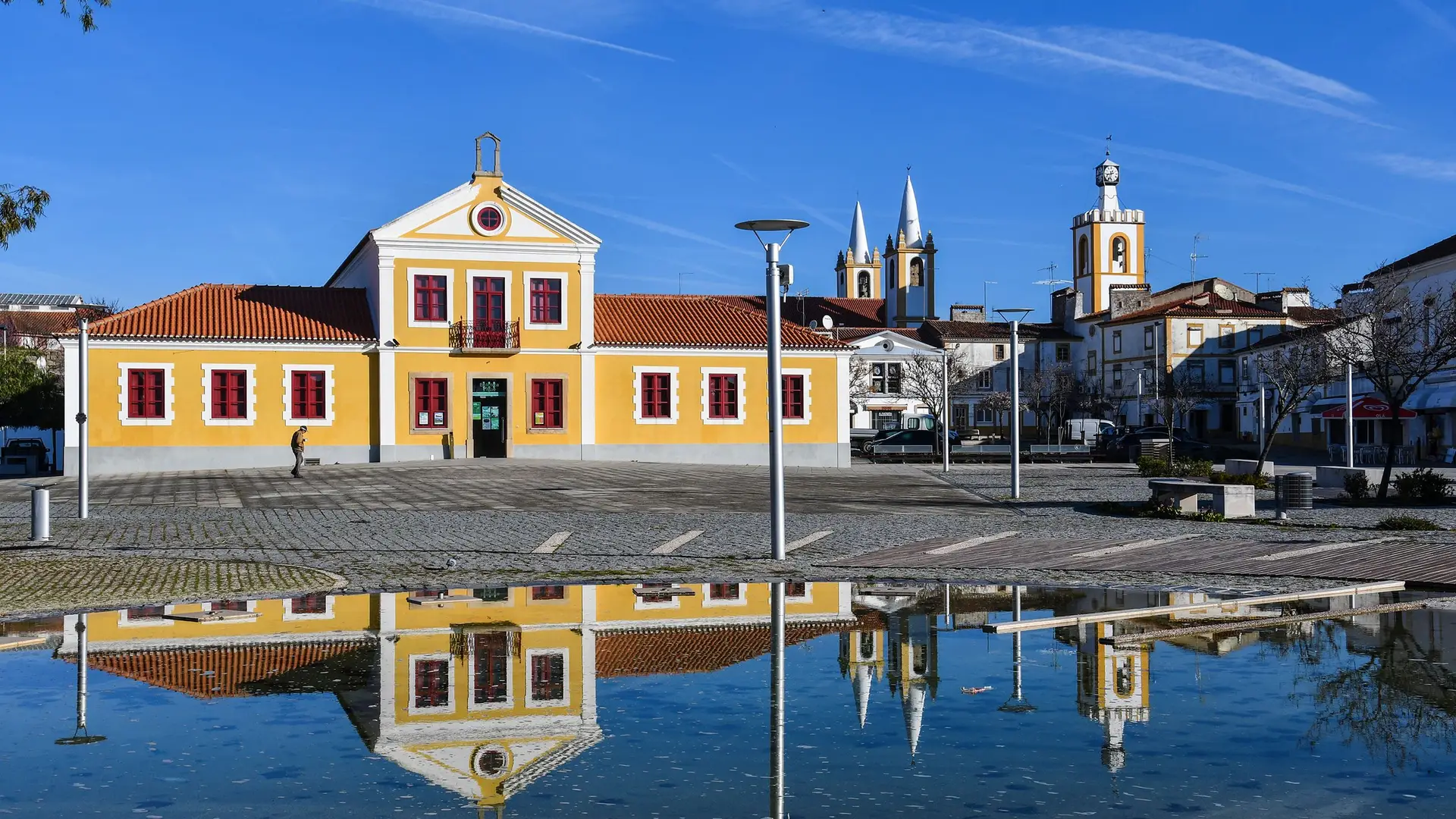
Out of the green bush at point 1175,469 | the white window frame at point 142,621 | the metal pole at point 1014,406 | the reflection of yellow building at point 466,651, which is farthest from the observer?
the green bush at point 1175,469

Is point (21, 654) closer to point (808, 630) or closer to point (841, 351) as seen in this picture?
point (808, 630)

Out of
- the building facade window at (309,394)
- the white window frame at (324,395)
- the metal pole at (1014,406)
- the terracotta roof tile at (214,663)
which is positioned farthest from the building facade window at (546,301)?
the terracotta roof tile at (214,663)

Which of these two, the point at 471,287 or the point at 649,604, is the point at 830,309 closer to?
the point at 471,287

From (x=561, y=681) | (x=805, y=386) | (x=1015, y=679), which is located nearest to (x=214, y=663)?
(x=561, y=681)

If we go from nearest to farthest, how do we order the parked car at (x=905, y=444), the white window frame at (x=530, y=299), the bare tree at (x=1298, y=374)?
the bare tree at (x=1298, y=374), the white window frame at (x=530, y=299), the parked car at (x=905, y=444)

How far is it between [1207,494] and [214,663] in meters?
18.7

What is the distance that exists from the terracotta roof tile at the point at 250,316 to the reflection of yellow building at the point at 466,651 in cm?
3140

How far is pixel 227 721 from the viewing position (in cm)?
726

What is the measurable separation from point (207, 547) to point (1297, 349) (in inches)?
1265

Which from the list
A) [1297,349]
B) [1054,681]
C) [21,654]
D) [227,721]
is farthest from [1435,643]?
[1297,349]

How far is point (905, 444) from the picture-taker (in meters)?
59.8

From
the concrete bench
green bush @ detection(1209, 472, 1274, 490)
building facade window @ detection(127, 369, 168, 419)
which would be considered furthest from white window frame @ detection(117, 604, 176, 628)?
building facade window @ detection(127, 369, 168, 419)

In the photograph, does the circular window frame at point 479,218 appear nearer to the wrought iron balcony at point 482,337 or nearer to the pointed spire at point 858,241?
the wrought iron balcony at point 482,337

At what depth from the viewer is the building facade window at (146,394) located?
40.9 m
